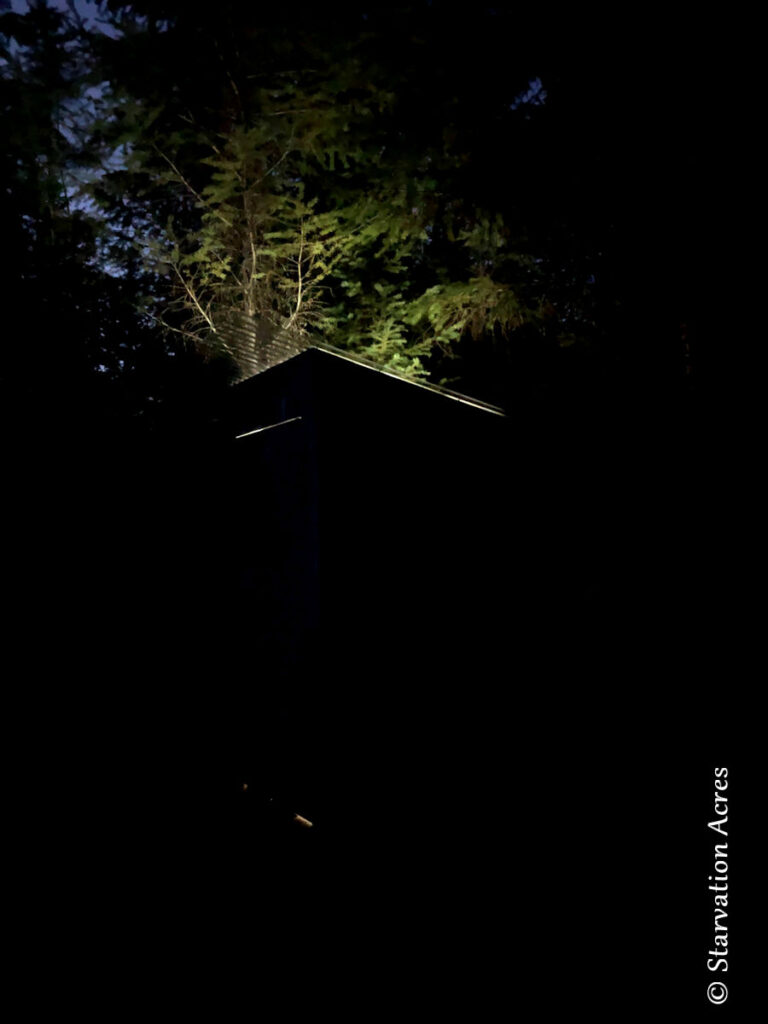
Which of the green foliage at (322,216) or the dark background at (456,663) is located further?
the green foliage at (322,216)

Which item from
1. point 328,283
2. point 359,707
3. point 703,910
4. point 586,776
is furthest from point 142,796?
point 328,283

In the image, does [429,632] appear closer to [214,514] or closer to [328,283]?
[214,514]

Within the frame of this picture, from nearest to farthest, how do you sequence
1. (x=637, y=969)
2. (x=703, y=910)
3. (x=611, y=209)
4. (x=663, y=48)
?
1. (x=637, y=969)
2. (x=703, y=910)
3. (x=663, y=48)
4. (x=611, y=209)

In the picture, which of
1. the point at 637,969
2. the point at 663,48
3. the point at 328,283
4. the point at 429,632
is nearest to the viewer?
the point at 637,969

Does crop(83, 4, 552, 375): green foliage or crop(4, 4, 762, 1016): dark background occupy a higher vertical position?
crop(83, 4, 552, 375): green foliage

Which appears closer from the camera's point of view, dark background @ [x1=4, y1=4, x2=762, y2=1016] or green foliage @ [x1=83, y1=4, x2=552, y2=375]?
dark background @ [x1=4, y1=4, x2=762, y2=1016]

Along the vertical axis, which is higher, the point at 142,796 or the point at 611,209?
the point at 611,209

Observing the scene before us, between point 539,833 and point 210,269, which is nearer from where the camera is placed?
point 539,833

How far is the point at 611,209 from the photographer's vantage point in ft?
18.3

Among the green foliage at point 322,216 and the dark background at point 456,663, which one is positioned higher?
the green foliage at point 322,216

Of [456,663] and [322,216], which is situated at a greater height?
[322,216]

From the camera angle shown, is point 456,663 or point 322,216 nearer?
point 456,663

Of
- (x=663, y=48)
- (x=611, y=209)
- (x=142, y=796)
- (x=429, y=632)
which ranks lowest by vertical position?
(x=142, y=796)

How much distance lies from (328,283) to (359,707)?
7903mm
